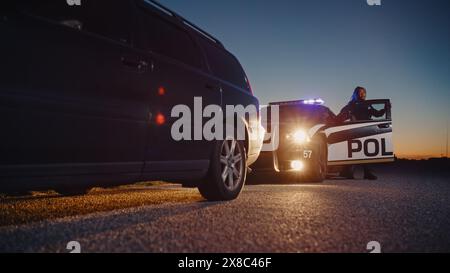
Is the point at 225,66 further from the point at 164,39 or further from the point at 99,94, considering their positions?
the point at 99,94

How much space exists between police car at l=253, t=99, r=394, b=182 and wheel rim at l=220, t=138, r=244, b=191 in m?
3.23

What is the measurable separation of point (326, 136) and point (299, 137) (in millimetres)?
1364

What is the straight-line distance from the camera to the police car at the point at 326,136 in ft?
30.2

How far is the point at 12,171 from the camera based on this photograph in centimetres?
303

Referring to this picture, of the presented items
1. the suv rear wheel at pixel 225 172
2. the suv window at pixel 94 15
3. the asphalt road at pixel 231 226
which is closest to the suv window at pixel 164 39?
the suv window at pixel 94 15

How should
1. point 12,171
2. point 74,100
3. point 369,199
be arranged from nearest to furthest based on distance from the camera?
point 12,171 → point 74,100 → point 369,199

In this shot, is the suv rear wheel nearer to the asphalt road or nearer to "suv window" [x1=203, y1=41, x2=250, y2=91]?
the asphalt road

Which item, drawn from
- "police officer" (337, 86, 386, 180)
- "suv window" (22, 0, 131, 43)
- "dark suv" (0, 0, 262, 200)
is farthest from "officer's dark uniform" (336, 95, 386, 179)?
"suv window" (22, 0, 131, 43)

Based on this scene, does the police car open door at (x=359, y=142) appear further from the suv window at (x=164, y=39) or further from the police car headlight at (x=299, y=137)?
the suv window at (x=164, y=39)

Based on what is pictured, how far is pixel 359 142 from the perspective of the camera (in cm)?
1039
